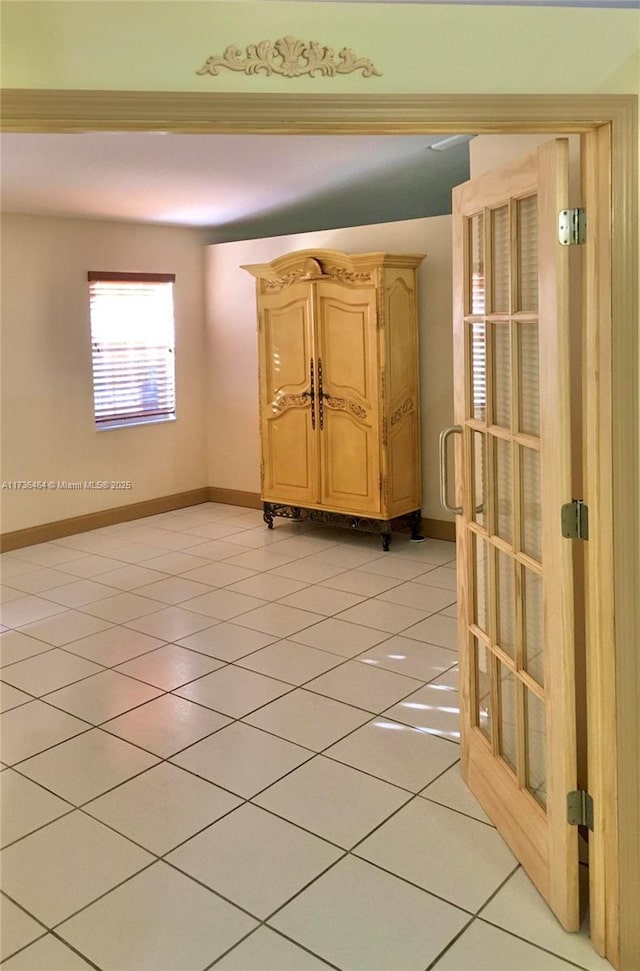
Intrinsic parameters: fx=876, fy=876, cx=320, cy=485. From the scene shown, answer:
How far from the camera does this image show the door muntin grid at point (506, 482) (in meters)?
2.33

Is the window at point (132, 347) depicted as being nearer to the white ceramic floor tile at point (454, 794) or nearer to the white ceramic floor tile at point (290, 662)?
the white ceramic floor tile at point (290, 662)

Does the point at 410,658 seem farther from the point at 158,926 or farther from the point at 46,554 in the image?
the point at 46,554

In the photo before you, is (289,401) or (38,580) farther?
(289,401)

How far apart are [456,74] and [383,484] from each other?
3910 millimetres

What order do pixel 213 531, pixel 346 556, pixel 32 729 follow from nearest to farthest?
pixel 32 729 < pixel 346 556 < pixel 213 531

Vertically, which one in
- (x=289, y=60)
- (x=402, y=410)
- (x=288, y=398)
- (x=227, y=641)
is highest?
(x=289, y=60)

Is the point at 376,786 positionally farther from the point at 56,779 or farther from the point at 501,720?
the point at 56,779

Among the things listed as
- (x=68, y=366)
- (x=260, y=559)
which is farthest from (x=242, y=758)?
(x=68, y=366)

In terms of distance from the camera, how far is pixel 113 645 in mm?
4340

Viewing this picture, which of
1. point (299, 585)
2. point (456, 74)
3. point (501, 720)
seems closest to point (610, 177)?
point (456, 74)

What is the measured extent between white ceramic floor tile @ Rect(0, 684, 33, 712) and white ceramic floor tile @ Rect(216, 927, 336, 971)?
5.86 feet

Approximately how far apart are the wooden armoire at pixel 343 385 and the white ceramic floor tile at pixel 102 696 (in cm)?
243

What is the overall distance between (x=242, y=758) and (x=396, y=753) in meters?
0.56

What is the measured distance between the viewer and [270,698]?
364 cm
